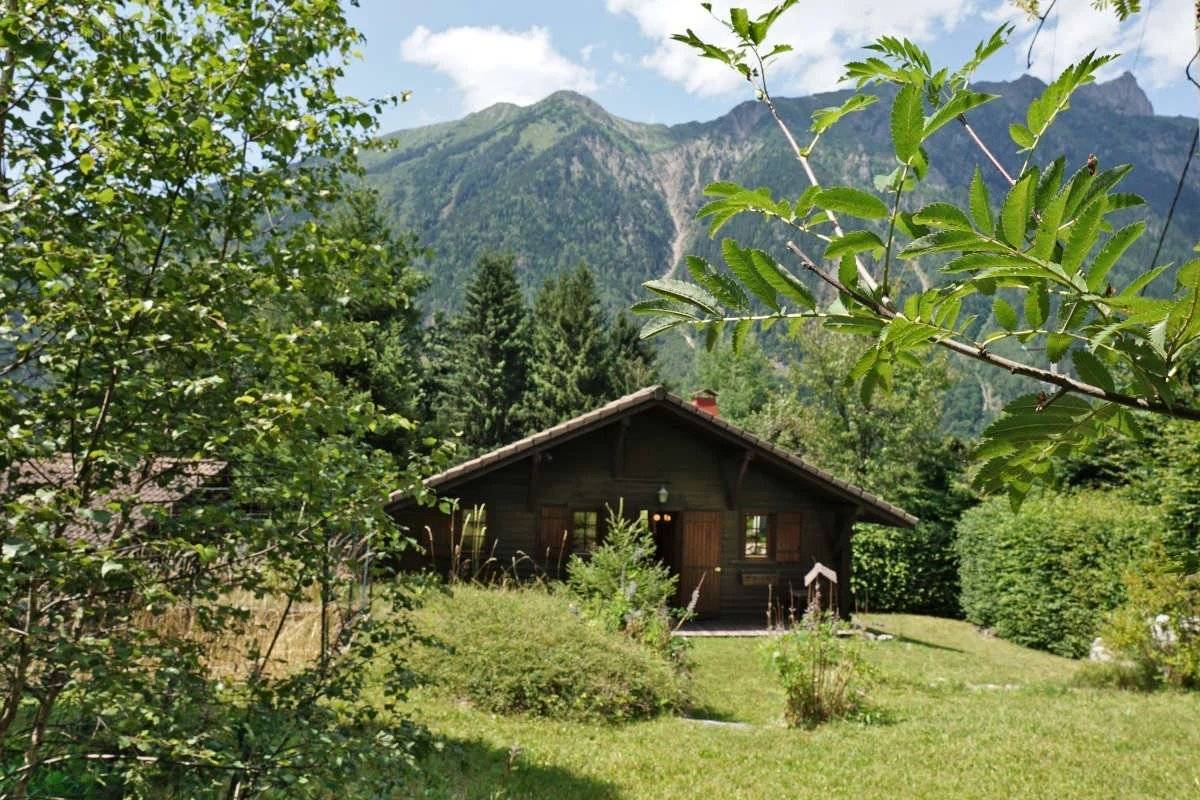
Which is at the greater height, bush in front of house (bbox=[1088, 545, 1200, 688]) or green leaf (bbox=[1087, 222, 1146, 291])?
green leaf (bbox=[1087, 222, 1146, 291])

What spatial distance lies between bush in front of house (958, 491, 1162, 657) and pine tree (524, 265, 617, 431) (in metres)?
20.6

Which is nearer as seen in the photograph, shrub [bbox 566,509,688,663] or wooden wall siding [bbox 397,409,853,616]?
shrub [bbox 566,509,688,663]

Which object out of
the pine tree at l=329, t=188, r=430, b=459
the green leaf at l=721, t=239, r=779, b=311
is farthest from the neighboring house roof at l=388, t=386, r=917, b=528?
the green leaf at l=721, t=239, r=779, b=311

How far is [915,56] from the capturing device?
1.13m

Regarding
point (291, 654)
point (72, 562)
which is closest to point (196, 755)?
point (72, 562)

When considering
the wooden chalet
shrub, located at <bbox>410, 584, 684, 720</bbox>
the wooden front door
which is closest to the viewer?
shrub, located at <bbox>410, 584, 684, 720</bbox>

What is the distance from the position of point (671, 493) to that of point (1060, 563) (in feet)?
23.1

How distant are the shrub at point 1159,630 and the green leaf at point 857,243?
10942mm

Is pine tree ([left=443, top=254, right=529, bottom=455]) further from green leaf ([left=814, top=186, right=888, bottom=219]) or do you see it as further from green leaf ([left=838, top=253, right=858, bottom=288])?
green leaf ([left=814, top=186, right=888, bottom=219])

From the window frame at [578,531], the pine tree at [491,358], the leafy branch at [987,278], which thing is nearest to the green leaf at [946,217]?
the leafy branch at [987,278]

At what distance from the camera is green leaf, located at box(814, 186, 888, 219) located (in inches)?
31.2

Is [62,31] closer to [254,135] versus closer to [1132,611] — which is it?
[254,135]

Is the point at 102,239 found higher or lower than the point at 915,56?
higher

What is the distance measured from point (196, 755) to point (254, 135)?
2.44 metres
